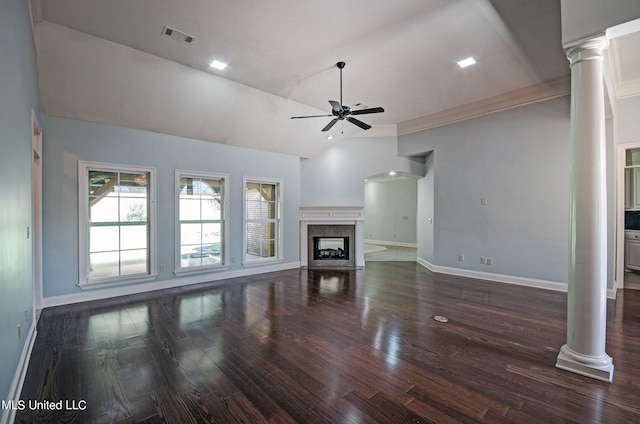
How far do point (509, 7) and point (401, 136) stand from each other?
4.08 metres

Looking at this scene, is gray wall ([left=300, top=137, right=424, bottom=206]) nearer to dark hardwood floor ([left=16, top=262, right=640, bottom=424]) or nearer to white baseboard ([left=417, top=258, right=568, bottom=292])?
white baseboard ([left=417, top=258, right=568, bottom=292])

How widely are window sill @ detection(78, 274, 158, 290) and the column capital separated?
607 cm

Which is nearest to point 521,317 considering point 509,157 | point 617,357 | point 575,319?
point 617,357

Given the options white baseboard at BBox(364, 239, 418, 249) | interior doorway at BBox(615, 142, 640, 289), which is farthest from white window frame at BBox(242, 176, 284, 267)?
interior doorway at BBox(615, 142, 640, 289)

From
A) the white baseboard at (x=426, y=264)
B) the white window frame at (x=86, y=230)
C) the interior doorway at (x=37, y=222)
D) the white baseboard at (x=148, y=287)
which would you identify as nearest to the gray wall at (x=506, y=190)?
the white baseboard at (x=426, y=264)

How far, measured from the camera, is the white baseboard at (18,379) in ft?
5.79

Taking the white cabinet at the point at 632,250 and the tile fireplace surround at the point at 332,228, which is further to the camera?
the tile fireplace surround at the point at 332,228

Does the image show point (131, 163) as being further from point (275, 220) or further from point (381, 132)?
point (381, 132)

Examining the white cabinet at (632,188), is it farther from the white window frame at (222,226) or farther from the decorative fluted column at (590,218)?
the white window frame at (222,226)

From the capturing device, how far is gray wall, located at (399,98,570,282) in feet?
16.2

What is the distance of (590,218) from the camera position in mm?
2406

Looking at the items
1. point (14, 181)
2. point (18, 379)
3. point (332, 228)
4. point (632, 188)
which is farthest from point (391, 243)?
point (14, 181)

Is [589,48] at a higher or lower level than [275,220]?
higher

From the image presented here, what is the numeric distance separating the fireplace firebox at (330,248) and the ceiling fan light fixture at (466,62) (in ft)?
14.1
